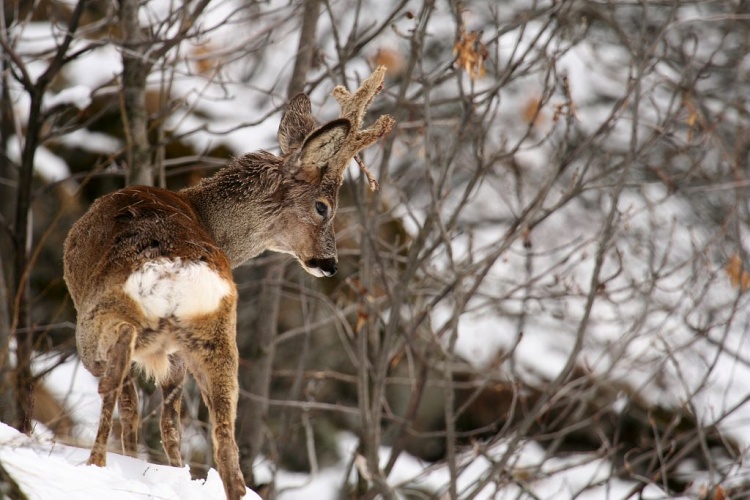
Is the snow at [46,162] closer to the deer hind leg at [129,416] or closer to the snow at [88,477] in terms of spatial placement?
the deer hind leg at [129,416]

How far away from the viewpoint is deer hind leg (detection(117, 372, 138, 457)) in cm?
485

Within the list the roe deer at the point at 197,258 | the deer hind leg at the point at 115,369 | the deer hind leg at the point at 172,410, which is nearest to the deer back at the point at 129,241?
the roe deer at the point at 197,258

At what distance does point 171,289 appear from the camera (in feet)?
13.2

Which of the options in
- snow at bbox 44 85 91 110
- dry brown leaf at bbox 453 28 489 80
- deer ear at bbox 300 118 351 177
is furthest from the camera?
snow at bbox 44 85 91 110

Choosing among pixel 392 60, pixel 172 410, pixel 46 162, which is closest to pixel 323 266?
pixel 172 410

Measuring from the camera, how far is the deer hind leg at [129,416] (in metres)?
4.85

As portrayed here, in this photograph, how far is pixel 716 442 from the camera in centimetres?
1128

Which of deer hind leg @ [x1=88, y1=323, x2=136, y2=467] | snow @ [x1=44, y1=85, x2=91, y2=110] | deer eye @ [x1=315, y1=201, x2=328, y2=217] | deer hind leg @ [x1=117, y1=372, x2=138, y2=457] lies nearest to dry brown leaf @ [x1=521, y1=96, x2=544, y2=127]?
snow @ [x1=44, y1=85, x2=91, y2=110]

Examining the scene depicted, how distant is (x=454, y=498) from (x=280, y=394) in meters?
4.95

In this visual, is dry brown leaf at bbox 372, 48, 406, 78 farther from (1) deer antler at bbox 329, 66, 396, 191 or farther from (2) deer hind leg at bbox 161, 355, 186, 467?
(2) deer hind leg at bbox 161, 355, 186, 467

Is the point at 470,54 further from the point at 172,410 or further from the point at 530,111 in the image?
the point at 530,111

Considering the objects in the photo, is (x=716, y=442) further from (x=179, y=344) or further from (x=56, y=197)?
(x=179, y=344)

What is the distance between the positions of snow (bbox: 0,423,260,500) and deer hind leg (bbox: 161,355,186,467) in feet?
1.46

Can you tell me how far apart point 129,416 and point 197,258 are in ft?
3.72
